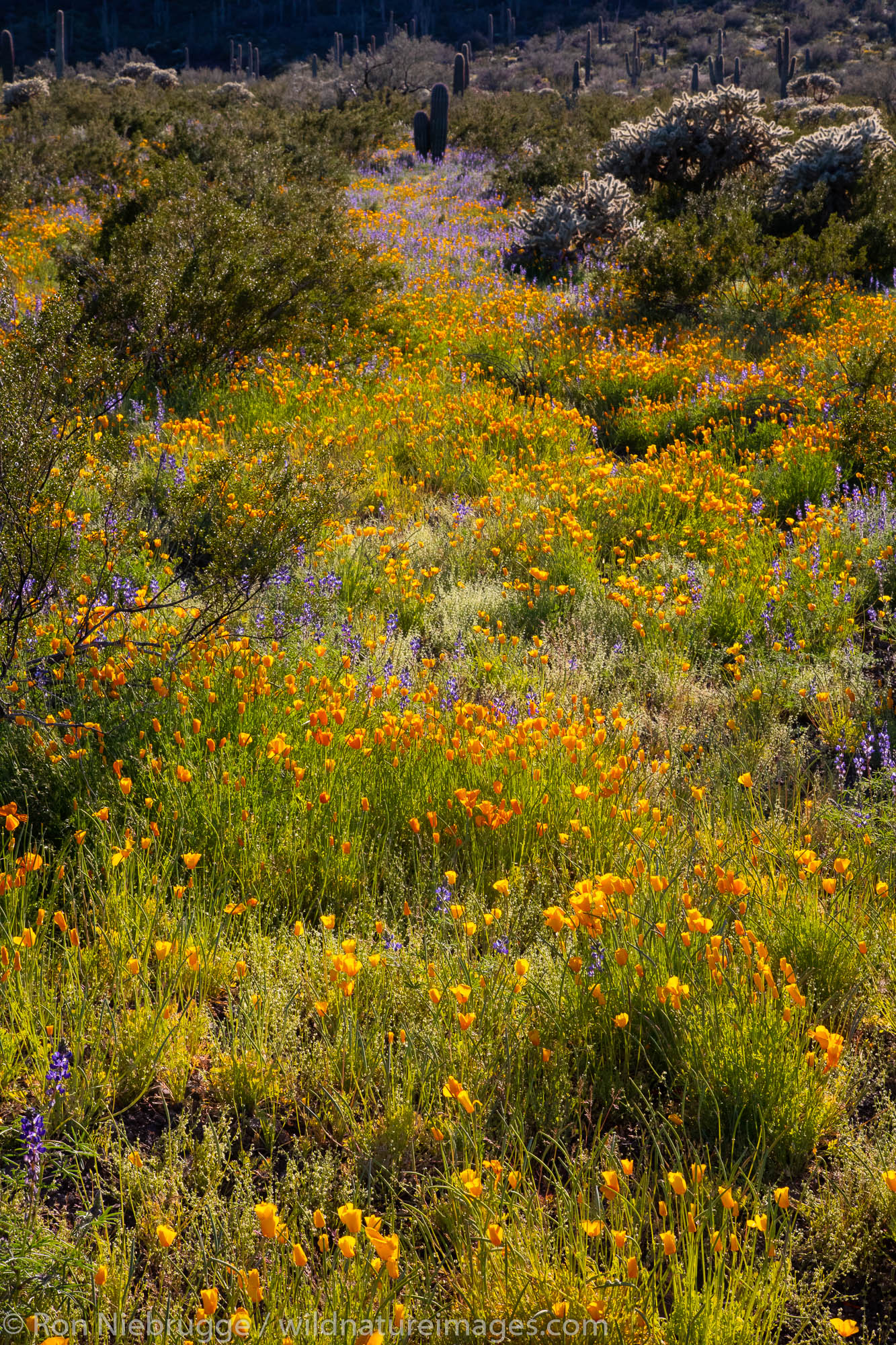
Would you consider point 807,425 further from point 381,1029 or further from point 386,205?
point 386,205

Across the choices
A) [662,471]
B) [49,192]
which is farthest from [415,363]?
[49,192]

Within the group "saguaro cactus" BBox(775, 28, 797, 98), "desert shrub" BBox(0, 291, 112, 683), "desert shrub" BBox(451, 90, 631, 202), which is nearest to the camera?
"desert shrub" BBox(0, 291, 112, 683)

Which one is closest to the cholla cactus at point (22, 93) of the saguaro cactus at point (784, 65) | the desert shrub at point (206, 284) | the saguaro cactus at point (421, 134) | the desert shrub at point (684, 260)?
the saguaro cactus at point (421, 134)

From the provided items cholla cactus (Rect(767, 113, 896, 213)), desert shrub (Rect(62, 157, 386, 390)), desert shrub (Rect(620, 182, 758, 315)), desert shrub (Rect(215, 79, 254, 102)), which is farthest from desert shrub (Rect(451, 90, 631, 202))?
desert shrub (Rect(62, 157, 386, 390))

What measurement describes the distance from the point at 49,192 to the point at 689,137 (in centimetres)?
1233

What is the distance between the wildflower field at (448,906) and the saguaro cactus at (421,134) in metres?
23.2

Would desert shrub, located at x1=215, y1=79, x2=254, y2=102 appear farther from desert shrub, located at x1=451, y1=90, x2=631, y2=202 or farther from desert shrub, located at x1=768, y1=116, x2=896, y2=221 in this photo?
desert shrub, located at x1=768, y1=116, x2=896, y2=221

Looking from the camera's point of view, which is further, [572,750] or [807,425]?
[807,425]

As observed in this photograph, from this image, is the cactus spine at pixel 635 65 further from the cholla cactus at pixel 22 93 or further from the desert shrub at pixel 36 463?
the desert shrub at pixel 36 463

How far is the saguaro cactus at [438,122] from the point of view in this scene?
80.2ft

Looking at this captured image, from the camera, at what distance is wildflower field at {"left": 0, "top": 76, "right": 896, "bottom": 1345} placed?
1.79 m

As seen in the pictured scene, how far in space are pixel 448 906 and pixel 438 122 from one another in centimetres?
2745

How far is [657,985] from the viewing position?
2.37 meters

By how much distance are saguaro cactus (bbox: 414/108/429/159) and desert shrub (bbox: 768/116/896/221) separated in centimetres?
1490
